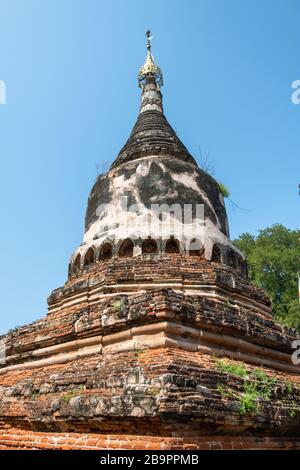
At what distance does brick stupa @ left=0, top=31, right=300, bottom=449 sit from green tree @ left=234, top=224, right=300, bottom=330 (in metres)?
13.3

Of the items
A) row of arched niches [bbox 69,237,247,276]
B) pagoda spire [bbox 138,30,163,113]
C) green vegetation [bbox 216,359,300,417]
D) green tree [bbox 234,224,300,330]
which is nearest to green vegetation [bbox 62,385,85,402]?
green vegetation [bbox 216,359,300,417]

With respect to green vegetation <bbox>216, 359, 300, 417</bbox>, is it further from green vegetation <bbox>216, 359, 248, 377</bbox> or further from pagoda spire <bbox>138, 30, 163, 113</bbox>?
pagoda spire <bbox>138, 30, 163, 113</bbox>

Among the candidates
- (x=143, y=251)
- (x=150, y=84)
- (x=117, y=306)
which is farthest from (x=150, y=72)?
(x=117, y=306)

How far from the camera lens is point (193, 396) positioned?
4.69m

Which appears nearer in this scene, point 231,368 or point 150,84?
Answer: point 231,368

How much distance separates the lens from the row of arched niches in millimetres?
9023

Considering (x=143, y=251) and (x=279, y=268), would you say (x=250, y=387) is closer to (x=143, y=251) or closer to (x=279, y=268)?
(x=143, y=251)

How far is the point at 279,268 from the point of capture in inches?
907

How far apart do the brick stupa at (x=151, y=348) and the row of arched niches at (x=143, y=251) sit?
0.03m

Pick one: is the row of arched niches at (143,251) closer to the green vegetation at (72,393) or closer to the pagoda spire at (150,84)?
the green vegetation at (72,393)

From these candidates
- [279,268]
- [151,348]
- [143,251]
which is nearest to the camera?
[151,348]

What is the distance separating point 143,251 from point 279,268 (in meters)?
15.7
